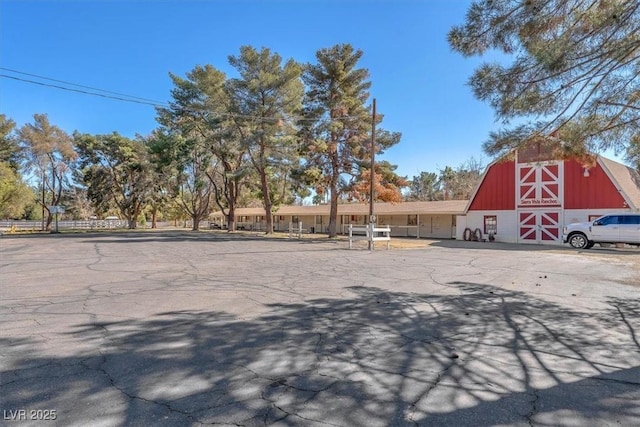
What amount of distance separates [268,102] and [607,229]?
23.7 metres

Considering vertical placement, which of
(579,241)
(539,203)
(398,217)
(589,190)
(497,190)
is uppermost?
(497,190)

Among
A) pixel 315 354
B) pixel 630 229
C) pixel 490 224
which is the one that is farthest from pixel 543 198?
pixel 315 354

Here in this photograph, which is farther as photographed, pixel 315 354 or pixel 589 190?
pixel 589 190

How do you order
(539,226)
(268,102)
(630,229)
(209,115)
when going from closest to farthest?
(630,229) → (539,226) → (268,102) → (209,115)

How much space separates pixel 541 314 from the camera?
591cm

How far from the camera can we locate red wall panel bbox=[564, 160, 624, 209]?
22406 millimetres

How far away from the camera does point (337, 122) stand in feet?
84.8

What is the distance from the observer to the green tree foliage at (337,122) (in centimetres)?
2631

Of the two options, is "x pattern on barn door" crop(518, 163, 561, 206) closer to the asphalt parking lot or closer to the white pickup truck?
the white pickup truck

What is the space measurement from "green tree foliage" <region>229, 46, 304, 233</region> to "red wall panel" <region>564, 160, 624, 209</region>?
727 inches

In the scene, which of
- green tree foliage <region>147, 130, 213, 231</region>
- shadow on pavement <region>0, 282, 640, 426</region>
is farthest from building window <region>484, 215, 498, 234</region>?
green tree foliage <region>147, 130, 213, 231</region>

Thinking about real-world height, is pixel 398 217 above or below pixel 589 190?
below


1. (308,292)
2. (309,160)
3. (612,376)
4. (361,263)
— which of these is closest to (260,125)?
(309,160)

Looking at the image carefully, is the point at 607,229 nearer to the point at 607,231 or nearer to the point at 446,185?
the point at 607,231
